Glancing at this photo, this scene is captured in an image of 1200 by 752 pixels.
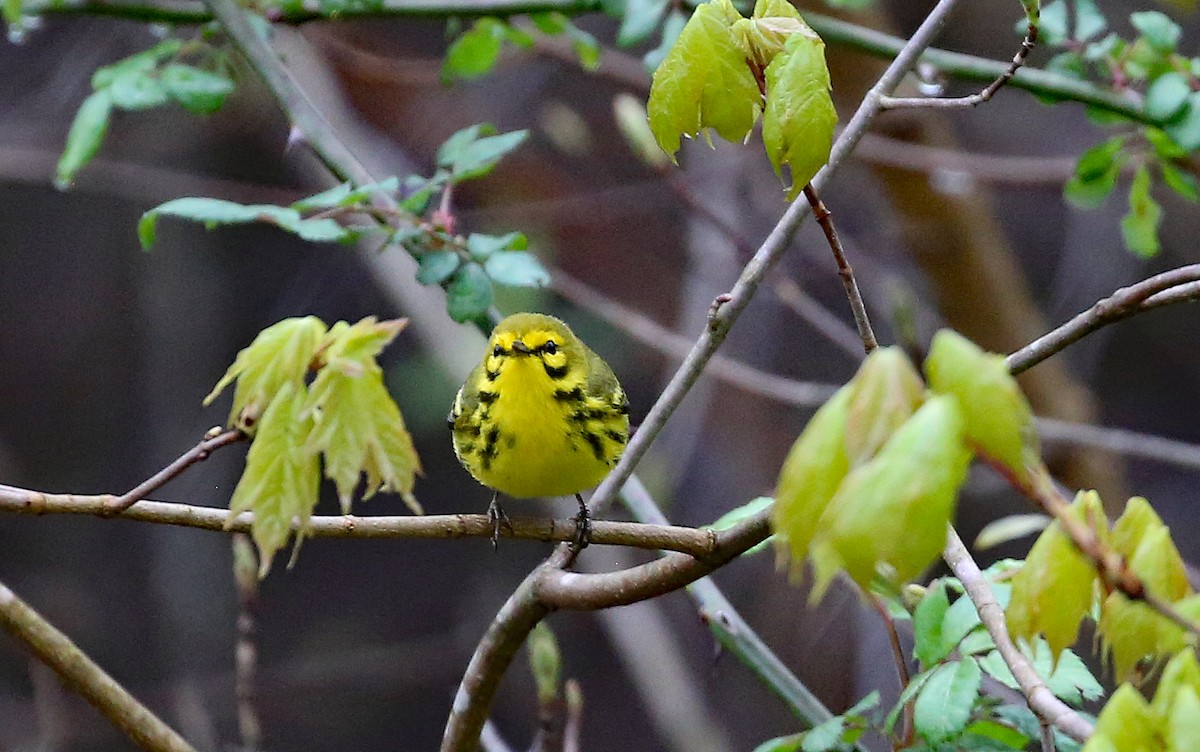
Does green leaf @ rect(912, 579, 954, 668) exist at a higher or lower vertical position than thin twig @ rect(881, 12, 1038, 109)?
lower

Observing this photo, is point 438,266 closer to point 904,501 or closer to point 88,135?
point 88,135

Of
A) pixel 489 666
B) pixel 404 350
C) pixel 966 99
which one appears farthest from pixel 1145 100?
pixel 404 350

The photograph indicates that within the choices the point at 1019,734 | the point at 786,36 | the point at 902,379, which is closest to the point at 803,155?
the point at 786,36

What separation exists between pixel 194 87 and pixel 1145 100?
1658 millimetres

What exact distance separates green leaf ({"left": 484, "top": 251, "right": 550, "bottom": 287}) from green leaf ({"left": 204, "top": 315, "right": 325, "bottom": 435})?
0.59 m

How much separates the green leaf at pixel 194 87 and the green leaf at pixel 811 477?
5.73 feet

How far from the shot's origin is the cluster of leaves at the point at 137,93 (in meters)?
2.25

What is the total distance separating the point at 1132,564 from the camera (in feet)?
3.15

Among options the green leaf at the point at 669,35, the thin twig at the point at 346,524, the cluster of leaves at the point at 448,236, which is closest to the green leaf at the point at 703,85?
the thin twig at the point at 346,524

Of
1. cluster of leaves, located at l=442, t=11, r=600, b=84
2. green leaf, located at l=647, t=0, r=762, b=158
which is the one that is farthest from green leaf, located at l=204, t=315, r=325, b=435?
cluster of leaves, located at l=442, t=11, r=600, b=84

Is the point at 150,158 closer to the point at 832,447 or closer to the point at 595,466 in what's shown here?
the point at 595,466

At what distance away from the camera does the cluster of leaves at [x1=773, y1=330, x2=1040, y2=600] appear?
766mm

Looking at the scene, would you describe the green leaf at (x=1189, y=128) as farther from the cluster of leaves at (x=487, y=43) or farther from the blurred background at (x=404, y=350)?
the blurred background at (x=404, y=350)

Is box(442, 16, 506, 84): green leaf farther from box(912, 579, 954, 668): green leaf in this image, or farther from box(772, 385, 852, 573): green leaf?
box(772, 385, 852, 573): green leaf
